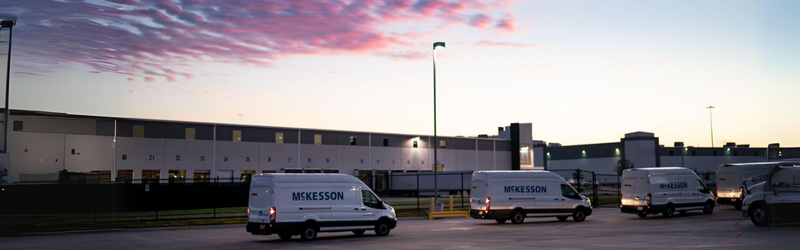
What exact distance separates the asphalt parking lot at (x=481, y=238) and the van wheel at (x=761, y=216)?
598mm

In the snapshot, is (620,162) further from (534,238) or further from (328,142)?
(534,238)

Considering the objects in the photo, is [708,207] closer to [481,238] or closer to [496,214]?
[496,214]

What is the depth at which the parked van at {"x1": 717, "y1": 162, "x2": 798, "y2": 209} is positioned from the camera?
35.8m

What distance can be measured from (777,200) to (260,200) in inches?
726

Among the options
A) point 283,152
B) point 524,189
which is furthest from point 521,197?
point 283,152

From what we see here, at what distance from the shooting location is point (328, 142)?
7019cm

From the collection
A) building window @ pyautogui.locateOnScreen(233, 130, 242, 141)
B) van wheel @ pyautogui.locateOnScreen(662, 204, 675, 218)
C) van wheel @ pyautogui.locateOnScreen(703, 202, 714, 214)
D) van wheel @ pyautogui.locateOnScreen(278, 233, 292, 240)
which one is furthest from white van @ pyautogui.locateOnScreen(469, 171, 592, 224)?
building window @ pyautogui.locateOnScreen(233, 130, 242, 141)

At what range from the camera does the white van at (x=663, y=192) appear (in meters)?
31.0

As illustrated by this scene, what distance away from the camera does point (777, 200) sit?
24.0m

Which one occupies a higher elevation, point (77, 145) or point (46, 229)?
point (77, 145)

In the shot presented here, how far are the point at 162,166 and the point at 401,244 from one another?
43.6 meters

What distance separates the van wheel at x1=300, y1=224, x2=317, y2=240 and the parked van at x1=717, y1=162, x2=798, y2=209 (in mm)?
25204

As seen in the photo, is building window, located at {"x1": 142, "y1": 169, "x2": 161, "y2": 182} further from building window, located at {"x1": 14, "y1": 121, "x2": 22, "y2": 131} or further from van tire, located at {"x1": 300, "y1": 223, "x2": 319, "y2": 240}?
building window, located at {"x1": 14, "y1": 121, "x2": 22, "y2": 131}

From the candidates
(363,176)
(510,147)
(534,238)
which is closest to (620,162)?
(510,147)
